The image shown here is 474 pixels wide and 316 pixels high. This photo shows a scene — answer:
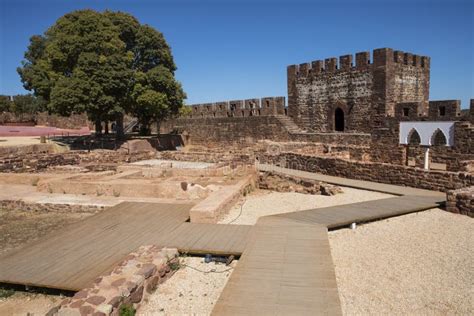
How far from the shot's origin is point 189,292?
15.7ft

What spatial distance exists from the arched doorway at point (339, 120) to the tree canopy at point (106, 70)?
9.35 meters

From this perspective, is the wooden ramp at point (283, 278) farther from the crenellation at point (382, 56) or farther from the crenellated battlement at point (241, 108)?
the crenellated battlement at point (241, 108)

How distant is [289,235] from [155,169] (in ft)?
24.7

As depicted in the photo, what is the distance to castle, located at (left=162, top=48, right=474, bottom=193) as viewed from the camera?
14078 mm

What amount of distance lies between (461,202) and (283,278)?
495 cm

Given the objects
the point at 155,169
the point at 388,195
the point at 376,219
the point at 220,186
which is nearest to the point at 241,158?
the point at 155,169

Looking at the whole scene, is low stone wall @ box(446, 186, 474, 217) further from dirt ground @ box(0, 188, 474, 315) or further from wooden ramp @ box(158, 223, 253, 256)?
wooden ramp @ box(158, 223, 253, 256)

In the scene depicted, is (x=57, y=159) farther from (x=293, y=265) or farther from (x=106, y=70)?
(x=293, y=265)

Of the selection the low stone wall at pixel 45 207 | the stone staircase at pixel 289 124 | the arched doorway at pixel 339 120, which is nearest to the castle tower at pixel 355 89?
the arched doorway at pixel 339 120

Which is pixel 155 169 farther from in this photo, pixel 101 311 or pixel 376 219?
pixel 101 311

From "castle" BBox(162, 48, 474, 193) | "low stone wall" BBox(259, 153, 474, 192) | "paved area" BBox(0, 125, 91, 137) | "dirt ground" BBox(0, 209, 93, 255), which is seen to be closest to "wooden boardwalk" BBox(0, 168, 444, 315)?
"low stone wall" BBox(259, 153, 474, 192)

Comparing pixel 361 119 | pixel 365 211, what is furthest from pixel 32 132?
pixel 365 211

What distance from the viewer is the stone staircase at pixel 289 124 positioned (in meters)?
22.0

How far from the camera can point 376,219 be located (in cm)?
728
